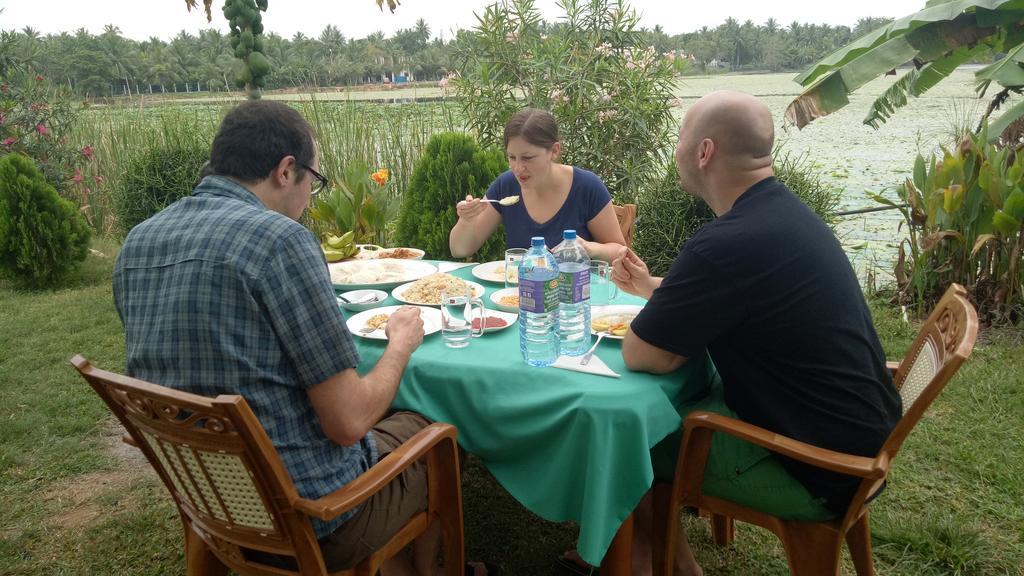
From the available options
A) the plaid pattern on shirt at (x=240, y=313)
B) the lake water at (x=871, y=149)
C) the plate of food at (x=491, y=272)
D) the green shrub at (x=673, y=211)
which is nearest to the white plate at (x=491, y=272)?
the plate of food at (x=491, y=272)

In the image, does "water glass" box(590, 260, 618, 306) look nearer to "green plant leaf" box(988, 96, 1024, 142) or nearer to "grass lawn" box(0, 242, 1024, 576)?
"grass lawn" box(0, 242, 1024, 576)

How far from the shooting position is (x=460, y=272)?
3057 millimetres

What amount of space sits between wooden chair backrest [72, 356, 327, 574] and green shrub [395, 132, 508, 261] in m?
3.36

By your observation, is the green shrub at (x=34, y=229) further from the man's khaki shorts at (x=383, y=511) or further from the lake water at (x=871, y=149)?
the lake water at (x=871, y=149)

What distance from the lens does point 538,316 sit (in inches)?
78.9

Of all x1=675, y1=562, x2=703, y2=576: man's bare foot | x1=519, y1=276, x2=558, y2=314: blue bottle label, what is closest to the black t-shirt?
x1=519, y1=276, x2=558, y2=314: blue bottle label

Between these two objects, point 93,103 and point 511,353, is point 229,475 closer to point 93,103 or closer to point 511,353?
point 511,353

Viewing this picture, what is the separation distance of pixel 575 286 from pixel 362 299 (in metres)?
0.92

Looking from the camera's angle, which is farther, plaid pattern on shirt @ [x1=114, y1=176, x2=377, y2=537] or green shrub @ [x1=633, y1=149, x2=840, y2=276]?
green shrub @ [x1=633, y1=149, x2=840, y2=276]

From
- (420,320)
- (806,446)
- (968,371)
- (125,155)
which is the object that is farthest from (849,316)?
(125,155)

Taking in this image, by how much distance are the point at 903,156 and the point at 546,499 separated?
10.4m

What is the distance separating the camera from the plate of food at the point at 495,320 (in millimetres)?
2221

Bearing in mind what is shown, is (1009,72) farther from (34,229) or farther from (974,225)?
(34,229)

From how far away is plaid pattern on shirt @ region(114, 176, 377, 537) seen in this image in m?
1.51
